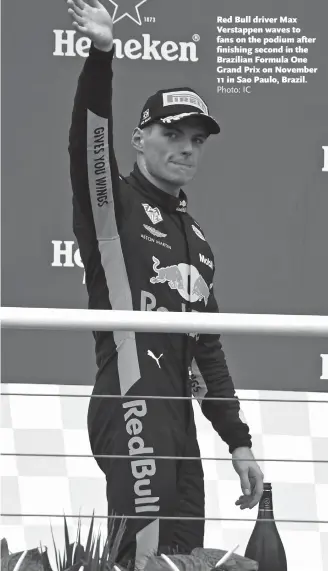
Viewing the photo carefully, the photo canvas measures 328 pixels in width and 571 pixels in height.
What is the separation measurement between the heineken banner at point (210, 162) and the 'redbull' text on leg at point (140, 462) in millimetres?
1222

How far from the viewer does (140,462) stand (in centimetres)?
189

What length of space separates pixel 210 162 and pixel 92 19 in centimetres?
138

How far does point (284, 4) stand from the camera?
3154 mm

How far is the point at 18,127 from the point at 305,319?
180cm

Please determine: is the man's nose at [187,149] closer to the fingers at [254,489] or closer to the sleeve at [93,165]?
the sleeve at [93,165]

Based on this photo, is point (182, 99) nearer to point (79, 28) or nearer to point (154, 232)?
point (154, 232)

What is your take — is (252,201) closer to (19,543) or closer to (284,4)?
(284,4)

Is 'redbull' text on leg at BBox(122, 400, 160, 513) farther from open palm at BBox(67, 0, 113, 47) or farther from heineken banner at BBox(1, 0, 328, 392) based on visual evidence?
heineken banner at BBox(1, 0, 328, 392)

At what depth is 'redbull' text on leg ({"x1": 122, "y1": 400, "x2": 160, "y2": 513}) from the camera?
1.88m

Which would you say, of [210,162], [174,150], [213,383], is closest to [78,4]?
[174,150]

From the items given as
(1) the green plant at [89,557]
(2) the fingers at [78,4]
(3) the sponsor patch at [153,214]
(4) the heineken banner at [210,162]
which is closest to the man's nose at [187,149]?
(3) the sponsor patch at [153,214]

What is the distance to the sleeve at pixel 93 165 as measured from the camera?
6.27 feet

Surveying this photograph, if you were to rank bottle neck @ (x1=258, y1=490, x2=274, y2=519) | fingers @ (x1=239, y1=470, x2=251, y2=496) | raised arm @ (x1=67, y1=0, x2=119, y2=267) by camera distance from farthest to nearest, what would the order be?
bottle neck @ (x1=258, y1=490, x2=274, y2=519)
fingers @ (x1=239, y1=470, x2=251, y2=496)
raised arm @ (x1=67, y1=0, x2=119, y2=267)

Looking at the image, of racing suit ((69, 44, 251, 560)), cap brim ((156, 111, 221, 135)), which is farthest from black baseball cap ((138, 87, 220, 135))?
racing suit ((69, 44, 251, 560))
